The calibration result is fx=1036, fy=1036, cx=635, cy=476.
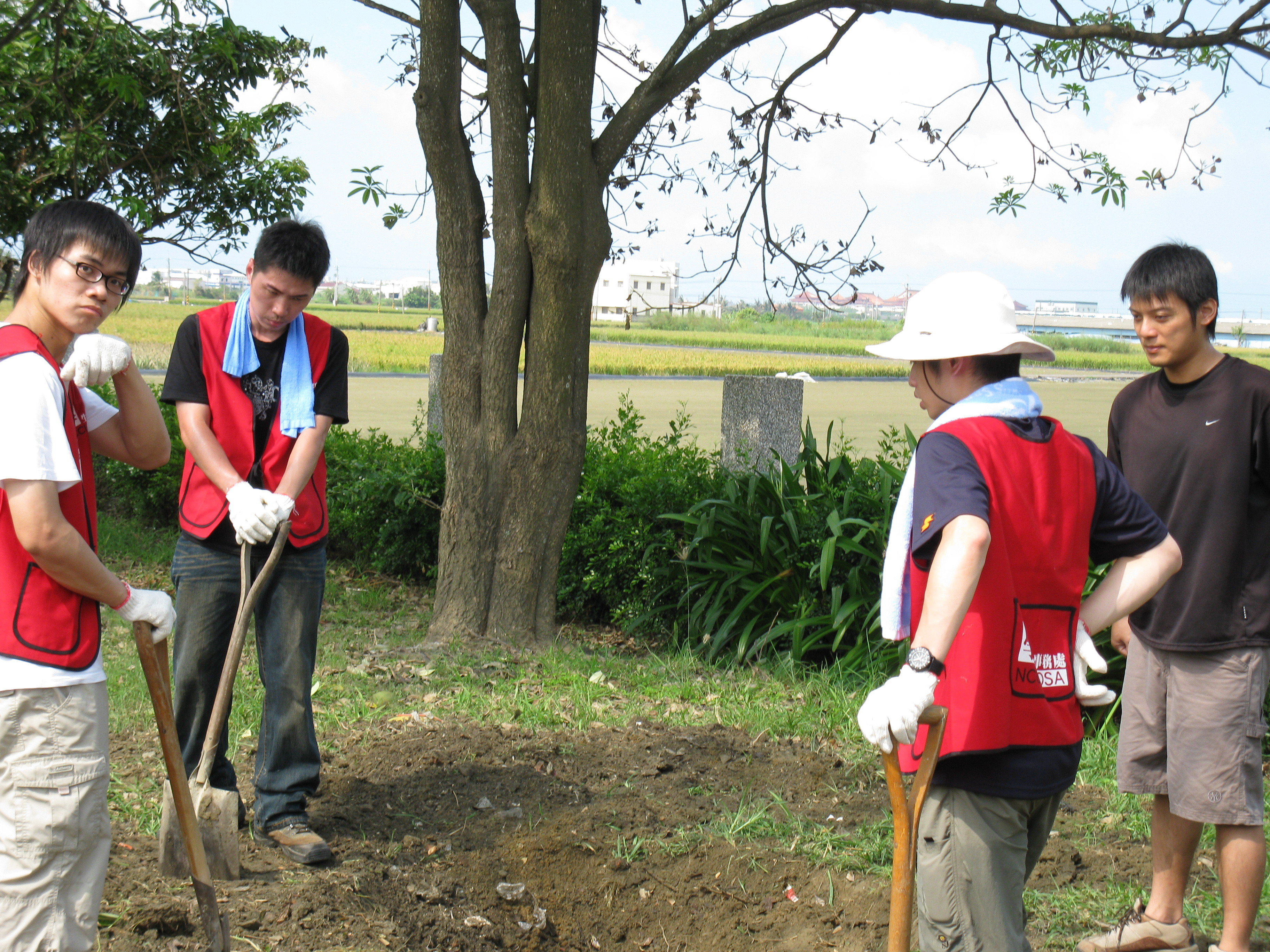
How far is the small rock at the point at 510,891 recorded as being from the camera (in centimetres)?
316

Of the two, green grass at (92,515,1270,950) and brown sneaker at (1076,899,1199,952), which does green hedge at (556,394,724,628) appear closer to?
green grass at (92,515,1270,950)

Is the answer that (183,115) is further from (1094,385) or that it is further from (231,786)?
(1094,385)

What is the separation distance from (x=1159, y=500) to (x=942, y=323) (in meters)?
1.33

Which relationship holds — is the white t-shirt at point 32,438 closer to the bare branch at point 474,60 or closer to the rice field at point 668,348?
the bare branch at point 474,60

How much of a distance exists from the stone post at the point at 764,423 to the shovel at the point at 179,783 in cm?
421

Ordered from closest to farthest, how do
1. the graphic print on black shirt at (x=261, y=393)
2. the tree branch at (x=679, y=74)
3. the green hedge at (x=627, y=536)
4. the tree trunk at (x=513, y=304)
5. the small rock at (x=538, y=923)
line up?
the small rock at (x=538, y=923) → the graphic print on black shirt at (x=261, y=393) → the tree trunk at (x=513, y=304) → the tree branch at (x=679, y=74) → the green hedge at (x=627, y=536)

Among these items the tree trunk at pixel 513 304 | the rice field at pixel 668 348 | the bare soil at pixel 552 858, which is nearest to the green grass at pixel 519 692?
the bare soil at pixel 552 858

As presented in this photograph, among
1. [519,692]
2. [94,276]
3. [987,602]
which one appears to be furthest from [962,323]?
[519,692]

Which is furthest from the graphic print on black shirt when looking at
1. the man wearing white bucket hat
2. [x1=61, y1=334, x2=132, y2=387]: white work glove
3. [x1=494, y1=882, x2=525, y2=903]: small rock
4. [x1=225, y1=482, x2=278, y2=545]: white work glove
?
the man wearing white bucket hat

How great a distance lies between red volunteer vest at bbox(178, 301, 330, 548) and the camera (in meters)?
3.13

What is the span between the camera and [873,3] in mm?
5582

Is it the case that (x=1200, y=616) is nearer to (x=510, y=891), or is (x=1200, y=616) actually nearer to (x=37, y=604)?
(x=510, y=891)

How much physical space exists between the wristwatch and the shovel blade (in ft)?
6.56

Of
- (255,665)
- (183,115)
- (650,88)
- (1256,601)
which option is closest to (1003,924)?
(1256,601)
